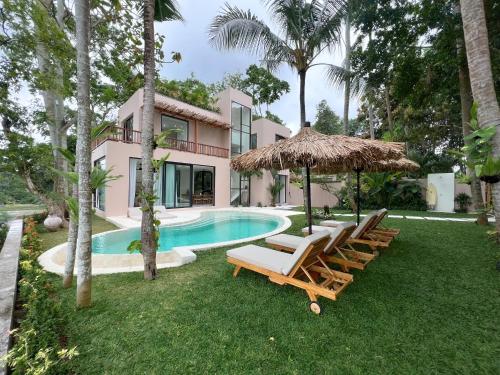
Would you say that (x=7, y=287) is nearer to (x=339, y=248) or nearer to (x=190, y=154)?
(x=339, y=248)

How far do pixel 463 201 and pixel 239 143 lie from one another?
15407 mm

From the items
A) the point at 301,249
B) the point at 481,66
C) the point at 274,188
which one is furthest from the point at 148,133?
the point at 274,188

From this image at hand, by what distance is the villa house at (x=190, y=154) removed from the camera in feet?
40.5

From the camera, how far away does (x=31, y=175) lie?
983cm

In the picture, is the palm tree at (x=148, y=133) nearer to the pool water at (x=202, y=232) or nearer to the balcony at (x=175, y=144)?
the pool water at (x=202, y=232)

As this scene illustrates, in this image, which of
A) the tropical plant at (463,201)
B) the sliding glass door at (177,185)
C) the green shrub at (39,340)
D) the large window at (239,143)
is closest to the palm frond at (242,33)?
the green shrub at (39,340)

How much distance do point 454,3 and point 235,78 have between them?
22317mm

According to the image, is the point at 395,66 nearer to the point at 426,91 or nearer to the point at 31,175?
the point at 426,91

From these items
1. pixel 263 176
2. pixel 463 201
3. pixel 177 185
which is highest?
pixel 263 176

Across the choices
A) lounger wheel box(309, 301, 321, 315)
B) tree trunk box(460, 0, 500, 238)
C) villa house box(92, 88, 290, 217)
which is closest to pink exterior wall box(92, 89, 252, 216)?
villa house box(92, 88, 290, 217)

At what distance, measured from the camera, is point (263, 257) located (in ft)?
13.2

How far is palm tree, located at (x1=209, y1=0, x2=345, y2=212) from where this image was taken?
23.7ft

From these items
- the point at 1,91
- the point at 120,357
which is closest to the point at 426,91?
the point at 120,357

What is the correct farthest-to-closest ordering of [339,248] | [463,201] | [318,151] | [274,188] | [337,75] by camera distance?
[274,188]
[463,201]
[337,75]
[339,248]
[318,151]
